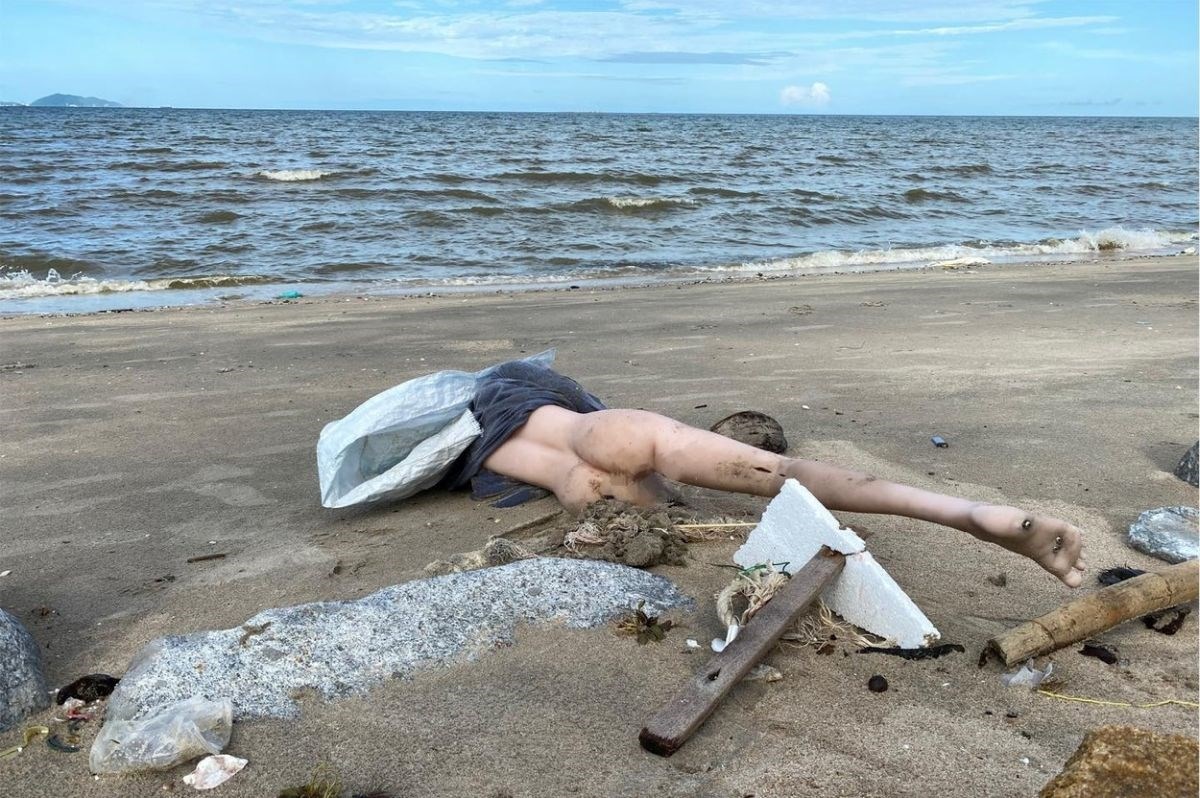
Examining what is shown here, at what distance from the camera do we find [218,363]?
257 inches

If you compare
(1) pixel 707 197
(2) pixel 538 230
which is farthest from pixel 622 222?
(1) pixel 707 197

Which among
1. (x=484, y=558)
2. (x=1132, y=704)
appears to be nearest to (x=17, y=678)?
(x=484, y=558)

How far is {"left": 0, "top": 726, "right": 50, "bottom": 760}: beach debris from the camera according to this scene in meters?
2.19

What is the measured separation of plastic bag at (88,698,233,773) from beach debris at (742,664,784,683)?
124 centimetres

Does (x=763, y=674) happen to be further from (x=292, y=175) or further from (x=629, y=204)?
(x=292, y=175)

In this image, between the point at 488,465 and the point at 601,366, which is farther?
the point at 601,366

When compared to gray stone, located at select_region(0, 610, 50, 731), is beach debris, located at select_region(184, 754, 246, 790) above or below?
below

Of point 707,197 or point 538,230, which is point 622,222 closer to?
point 538,230

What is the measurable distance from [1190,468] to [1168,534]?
2.59 ft

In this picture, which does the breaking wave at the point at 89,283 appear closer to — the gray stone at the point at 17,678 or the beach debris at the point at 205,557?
the beach debris at the point at 205,557

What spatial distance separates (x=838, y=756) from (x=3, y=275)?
12356 mm

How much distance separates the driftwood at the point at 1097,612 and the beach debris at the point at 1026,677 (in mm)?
33

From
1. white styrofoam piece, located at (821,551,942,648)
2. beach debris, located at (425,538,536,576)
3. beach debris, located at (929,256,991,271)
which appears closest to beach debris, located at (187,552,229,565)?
beach debris, located at (425,538,536,576)

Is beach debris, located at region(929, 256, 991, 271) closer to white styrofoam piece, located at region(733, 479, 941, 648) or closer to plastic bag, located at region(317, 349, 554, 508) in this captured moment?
plastic bag, located at region(317, 349, 554, 508)
